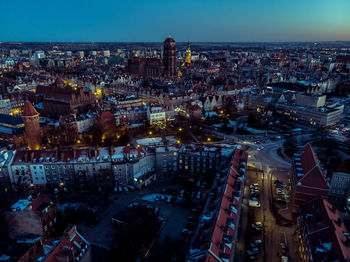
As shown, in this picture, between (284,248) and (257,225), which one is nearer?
(284,248)

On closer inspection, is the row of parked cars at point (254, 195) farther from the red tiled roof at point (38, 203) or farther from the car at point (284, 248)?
the red tiled roof at point (38, 203)

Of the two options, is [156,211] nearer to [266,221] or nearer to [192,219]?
[192,219]

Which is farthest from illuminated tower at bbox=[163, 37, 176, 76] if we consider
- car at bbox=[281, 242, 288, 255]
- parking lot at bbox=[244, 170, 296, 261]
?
car at bbox=[281, 242, 288, 255]

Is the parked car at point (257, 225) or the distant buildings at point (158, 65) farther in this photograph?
the distant buildings at point (158, 65)

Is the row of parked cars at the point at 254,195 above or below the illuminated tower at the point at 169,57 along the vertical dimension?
below

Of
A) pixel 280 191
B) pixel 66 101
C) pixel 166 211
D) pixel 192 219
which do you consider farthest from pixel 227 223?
pixel 66 101

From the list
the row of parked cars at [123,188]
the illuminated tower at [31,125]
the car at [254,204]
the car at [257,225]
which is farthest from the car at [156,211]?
the illuminated tower at [31,125]

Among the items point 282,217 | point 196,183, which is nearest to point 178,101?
point 196,183

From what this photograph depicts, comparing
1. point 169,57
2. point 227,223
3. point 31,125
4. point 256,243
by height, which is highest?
point 169,57

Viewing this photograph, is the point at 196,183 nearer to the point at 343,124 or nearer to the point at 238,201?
the point at 238,201
